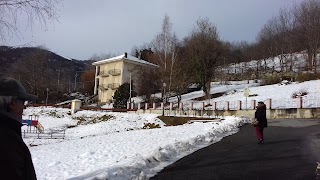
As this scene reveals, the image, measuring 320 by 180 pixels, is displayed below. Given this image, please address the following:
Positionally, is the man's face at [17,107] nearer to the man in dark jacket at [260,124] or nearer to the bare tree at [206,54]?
the man in dark jacket at [260,124]

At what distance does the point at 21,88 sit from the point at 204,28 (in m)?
52.4

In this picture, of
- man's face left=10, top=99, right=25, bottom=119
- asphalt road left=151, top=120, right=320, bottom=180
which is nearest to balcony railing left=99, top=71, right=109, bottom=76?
asphalt road left=151, top=120, right=320, bottom=180

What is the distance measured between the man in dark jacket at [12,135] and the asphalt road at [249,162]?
19.1 feet

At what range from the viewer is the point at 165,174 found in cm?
830

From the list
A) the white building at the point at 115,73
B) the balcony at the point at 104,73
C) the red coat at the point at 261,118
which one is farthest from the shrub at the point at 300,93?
the balcony at the point at 104,73

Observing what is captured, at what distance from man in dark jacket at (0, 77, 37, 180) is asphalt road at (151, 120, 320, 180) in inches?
230

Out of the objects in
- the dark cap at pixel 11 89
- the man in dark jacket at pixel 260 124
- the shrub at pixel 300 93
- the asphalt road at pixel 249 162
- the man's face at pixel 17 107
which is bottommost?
the asphalt road at pixel 249 162

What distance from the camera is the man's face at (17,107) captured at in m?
2.35

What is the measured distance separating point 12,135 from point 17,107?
0.21 metres

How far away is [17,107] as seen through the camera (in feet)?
7.79

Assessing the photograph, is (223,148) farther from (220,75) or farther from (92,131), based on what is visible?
(220,75)

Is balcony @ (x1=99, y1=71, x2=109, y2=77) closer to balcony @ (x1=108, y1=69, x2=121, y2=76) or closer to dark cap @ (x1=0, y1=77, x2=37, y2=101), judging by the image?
balcony @ (x1=108, y1=69, x2=121, y2=76)

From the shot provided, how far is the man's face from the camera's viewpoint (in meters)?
2.35

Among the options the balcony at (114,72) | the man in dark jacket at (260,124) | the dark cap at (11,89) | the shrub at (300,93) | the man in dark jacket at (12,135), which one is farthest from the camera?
the balcony at (114,72)
